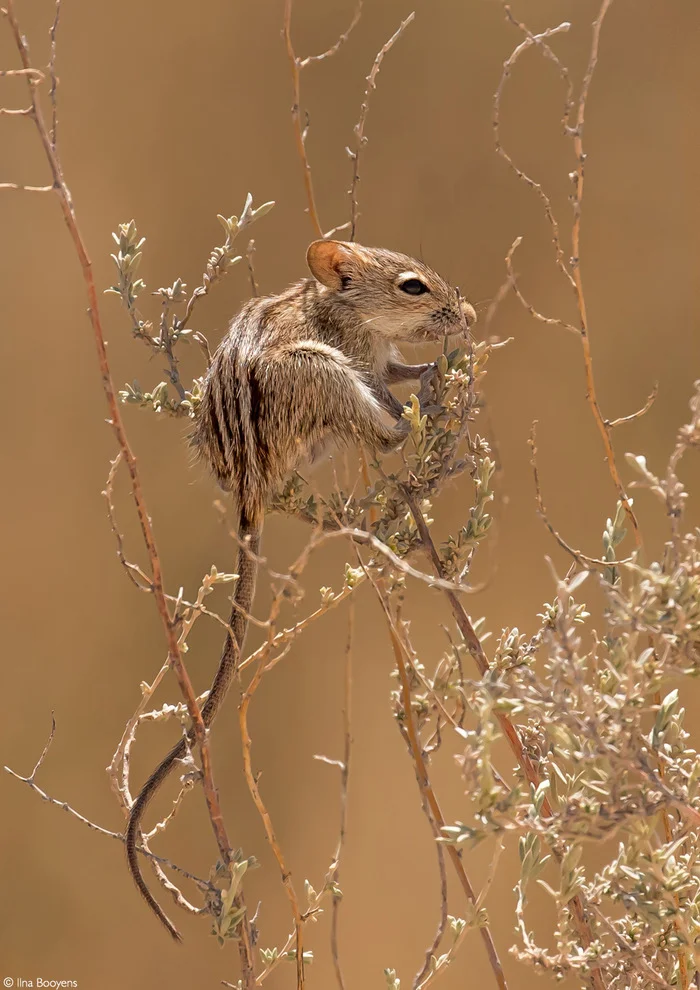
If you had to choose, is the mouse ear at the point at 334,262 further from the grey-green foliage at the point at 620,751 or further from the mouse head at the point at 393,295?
the grey-green foliage at the point at 620,751

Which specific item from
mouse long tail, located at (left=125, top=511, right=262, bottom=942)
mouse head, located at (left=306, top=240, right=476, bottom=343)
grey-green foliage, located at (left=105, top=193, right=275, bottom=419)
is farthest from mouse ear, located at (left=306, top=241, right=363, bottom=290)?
mouse long tail, located at (left=125, top=511, right=262, bottom=942)

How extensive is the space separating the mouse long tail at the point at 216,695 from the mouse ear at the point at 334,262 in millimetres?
350

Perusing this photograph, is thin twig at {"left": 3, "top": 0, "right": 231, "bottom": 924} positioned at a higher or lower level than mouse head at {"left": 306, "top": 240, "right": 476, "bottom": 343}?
lower

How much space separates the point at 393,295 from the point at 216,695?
1.93ft

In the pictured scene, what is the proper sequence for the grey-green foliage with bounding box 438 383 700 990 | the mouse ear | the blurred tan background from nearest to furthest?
1. the grey-green foliage with bounding box 438 383 700 990
2. the mouse ear
3. the blurred tan background

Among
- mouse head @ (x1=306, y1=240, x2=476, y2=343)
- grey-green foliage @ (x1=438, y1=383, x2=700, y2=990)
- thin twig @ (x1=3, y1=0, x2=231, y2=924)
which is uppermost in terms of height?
mouse head @ (x1=306, y1=240, x2=476, y2=343)

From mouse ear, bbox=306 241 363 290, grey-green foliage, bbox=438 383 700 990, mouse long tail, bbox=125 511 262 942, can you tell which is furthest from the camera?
mouse ear, bbox=306 241 363 290

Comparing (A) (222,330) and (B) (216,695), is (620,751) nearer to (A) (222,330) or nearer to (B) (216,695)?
(B) (216,695)

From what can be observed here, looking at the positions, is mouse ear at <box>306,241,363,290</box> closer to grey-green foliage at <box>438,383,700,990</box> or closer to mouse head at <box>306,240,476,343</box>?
mouse head at <box>306,240,476,343</box>

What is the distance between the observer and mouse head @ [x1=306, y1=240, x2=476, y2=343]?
4.19ft

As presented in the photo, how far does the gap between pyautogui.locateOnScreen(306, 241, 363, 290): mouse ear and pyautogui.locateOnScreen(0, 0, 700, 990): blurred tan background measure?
636 mm

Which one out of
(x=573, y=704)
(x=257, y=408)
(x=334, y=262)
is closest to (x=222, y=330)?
(x=334, y=262)

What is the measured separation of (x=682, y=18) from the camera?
1843 mm

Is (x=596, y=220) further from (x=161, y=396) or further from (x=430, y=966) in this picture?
(x=430, y=966)
